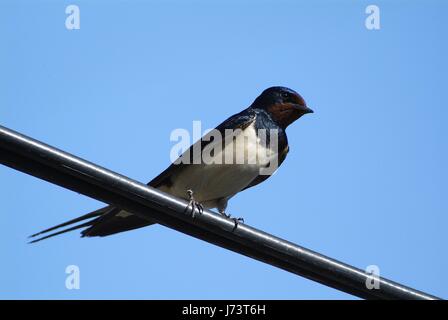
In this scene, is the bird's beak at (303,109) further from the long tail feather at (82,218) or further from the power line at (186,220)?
the power line at (186,220)

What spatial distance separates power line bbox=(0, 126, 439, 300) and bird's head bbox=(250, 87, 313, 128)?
242 cm

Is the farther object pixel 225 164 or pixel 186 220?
pixel 225 164

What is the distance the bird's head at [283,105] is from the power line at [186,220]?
2.42m

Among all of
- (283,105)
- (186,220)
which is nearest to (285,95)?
(283,105)

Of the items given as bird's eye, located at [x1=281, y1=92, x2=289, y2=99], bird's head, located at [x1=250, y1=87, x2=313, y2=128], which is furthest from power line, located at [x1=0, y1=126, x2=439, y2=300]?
bird's eye, located at [x1=281, y1=92, x2=289, y2=99]

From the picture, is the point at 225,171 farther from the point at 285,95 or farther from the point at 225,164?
the point at 285,95

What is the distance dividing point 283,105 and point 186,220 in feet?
8.73

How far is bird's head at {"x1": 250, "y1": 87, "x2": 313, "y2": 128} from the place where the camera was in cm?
535

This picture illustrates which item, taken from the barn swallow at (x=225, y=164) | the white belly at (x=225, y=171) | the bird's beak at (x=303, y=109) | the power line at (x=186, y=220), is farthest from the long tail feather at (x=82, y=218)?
the bird's beak at (x=303, y=109)

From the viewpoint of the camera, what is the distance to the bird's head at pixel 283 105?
17.5 feet

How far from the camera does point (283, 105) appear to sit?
17.7ft
